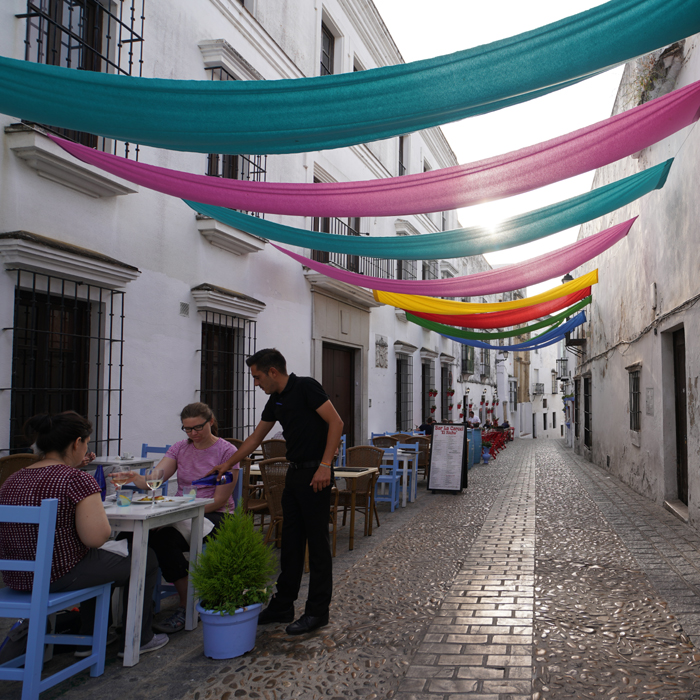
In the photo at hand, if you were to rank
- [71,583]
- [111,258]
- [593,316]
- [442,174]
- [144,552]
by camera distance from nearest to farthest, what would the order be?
[71,583] → [144,552] → [442,174] → [111,258] → [593,316]

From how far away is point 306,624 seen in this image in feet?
10.7

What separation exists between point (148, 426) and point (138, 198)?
2276 millimetres

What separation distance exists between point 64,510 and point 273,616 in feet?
4.60

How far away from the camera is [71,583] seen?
2641 mm

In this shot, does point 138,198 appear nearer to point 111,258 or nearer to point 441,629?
point 111,258

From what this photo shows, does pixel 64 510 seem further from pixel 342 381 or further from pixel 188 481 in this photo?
pixel 342 381

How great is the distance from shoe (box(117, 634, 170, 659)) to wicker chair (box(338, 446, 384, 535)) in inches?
99.3

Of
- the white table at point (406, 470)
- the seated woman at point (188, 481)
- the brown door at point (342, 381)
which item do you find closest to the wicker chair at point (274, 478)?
the seated woman at point (188, 481)

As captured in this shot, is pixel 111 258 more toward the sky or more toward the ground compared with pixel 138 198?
more toward the ground

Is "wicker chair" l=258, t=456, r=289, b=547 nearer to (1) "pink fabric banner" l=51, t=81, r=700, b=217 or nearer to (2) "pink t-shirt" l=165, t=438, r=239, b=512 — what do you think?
(2) "pink t-shirt" l=165, t=438, r=239, b=512

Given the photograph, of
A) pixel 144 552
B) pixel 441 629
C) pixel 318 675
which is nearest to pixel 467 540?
pixel 441 629

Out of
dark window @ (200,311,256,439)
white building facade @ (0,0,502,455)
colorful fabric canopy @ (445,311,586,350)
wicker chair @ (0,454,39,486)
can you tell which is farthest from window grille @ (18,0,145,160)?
colorful fabric canopy @ (445,311,586,350)

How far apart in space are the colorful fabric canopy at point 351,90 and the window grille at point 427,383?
42.8 feet

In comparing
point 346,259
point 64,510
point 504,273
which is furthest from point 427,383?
point 64,510
